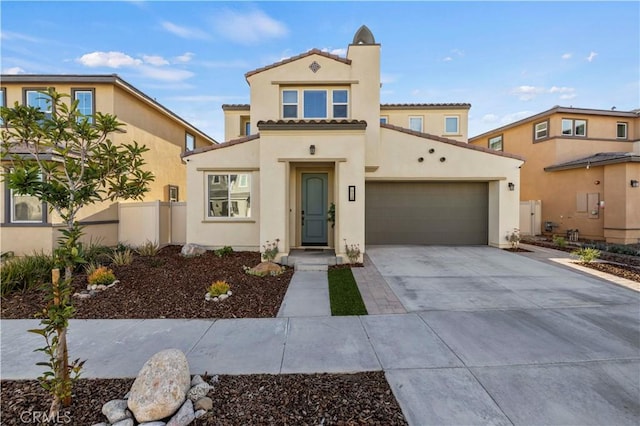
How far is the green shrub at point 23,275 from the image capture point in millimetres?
5746

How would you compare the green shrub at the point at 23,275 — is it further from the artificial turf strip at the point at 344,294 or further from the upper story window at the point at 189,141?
the upper story window at the point at 189,141

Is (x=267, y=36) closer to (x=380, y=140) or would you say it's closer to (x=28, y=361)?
(x=380, y=140)

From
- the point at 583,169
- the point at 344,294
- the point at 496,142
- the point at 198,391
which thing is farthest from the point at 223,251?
the point at 496,142

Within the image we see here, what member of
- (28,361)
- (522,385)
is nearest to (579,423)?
(522,385)

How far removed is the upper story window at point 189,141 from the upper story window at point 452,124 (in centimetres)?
1466

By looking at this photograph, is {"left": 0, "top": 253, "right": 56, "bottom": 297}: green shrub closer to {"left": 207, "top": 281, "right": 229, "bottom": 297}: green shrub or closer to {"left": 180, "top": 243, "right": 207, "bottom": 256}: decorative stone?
{"left": 207, "top": 281, "right": 229, "bottom": 297}: green shrub

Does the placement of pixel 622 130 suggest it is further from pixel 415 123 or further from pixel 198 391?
pixel 198 391

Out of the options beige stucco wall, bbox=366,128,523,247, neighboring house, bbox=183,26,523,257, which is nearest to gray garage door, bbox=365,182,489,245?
neighboring house, bbox=183,26,523,257

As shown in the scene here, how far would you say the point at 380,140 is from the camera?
10.8 m

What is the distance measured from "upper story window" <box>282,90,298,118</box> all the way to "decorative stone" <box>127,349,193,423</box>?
9481 millimetres

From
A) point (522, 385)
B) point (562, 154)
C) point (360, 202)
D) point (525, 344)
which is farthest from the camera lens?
point (562, 154)

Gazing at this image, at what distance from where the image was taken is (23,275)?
20.0 ft

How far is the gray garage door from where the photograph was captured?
37.8ft

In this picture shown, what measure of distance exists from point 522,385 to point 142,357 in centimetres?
434
